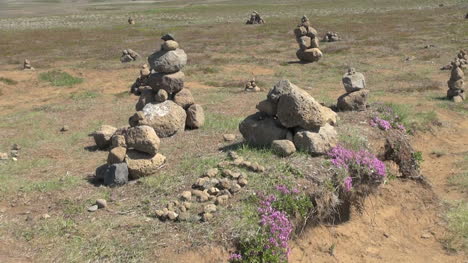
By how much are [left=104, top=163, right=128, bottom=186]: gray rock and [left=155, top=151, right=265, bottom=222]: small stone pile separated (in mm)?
2412

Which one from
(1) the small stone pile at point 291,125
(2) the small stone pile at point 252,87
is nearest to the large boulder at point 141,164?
(1) the small stone pile at point 291,125

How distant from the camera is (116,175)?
1323 cm

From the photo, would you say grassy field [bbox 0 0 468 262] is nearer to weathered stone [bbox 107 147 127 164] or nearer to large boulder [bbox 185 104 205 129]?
large boulder [bbox 185 104 205 129]

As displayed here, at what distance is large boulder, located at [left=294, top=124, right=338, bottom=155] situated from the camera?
44.9ft

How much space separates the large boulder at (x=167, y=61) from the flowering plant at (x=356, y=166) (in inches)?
314

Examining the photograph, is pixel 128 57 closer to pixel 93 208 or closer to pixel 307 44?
pixel 307 44

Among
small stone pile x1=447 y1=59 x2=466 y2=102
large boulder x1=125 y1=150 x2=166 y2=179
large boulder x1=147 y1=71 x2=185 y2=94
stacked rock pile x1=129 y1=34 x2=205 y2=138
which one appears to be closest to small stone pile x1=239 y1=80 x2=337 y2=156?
large boulder x1=125 y1=150 x2=166 y2=179

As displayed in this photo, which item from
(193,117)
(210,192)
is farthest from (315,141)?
(193,117)

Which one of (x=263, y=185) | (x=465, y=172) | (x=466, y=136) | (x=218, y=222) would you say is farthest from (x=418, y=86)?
(x=218, y=222)

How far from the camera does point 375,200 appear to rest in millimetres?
14344

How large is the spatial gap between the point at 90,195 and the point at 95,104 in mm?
15319

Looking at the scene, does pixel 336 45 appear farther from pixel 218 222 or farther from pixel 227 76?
pixel 218 222

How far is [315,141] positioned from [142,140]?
562 centimetres

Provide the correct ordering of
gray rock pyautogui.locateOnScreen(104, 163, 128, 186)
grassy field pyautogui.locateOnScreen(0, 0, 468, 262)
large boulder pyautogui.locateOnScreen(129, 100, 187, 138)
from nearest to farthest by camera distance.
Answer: grassy field pyautogui.locateOnScreen(0, 0, 468, 262) < gray rock pyautogui.locateOnScreen(104, 163, 128, 186) < large boulder pyautogui.locateOnScreen(129, 100, 187, 138)
